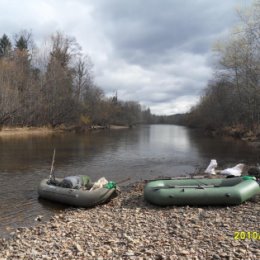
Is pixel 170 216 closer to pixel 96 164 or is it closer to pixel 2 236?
pixel 2 236

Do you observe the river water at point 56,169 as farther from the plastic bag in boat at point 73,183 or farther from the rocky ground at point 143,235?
the rocky ground at point 143,235

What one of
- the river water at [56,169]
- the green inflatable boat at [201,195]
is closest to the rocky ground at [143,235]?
the green inflatable boat at [201,195]

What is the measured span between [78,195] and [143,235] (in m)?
4.05

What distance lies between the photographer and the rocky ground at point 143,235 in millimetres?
5715

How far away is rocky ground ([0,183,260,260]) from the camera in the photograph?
571cm

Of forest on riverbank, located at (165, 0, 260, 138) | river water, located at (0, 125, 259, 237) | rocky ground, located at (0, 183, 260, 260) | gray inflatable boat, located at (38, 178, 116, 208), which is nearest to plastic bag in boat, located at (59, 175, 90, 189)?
gray inflatable boat, located at (38, 178, 116, 208)

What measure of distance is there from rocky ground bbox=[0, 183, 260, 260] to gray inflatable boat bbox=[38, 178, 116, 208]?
0.78 metres

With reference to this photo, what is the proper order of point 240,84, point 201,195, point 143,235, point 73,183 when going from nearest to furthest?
1. point 143,235
2. point 201,195
3. point 73,183
4. point 240,84

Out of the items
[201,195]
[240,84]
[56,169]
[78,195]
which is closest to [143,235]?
[201,195]

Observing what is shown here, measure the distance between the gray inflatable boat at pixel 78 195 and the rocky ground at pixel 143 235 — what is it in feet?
2.57

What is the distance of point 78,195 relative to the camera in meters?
10.2

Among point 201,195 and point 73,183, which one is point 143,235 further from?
point 73,183

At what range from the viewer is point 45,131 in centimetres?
4828

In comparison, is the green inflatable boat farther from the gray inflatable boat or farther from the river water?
the river water
